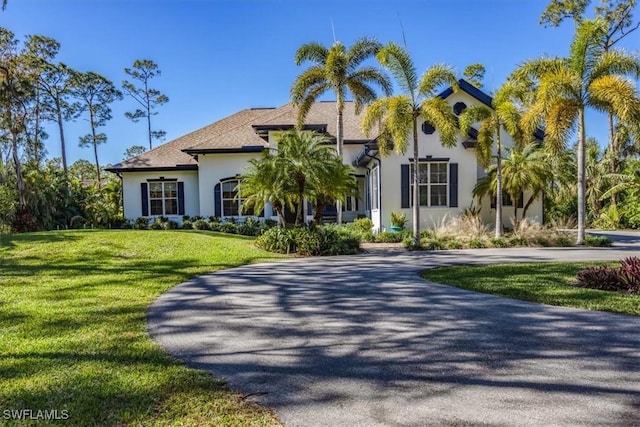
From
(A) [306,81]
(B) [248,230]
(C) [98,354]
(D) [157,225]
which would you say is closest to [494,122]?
(A) [306,81]

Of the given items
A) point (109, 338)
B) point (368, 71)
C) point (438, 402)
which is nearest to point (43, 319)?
point (109, 338)

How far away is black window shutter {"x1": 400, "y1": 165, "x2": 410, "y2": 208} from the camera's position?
1783 cm

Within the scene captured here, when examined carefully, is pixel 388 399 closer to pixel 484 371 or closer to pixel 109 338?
pixel 484 371

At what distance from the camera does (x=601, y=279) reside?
7.47 meters

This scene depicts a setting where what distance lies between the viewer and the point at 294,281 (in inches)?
332

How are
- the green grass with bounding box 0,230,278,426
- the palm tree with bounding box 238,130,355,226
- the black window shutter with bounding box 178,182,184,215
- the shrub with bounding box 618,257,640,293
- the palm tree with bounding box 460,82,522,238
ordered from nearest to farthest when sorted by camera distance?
the green grass with bounding box 0,230,278,426
the shrub with bounding box 618,257,640,293
the palm tree with bounding box 238,130,355,226
the palm tree with bounding box 460,82,522,238
the black window shutter with bounding box 178,182,184,215

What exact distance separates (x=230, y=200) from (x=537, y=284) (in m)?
17.0

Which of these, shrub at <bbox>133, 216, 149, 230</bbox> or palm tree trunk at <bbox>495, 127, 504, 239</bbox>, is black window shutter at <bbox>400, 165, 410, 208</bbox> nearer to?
palm tree trunk at <bbox>495, 127, 504, 239</bbox>

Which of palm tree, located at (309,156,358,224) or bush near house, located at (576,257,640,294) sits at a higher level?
palm tree, located at (309,156,358,224)

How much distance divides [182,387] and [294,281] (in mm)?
4994

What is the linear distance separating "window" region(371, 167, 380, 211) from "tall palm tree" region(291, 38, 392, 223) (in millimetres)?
2274

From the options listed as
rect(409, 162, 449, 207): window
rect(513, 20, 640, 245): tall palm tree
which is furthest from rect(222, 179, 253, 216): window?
rect(513, 20, 640, 245): tall palm tree

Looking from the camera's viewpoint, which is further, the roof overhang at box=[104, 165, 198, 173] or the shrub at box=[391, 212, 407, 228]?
the roof overhang at box=[104, 165, 198, 173]

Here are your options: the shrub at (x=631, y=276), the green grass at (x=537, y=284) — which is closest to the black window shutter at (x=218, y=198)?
the green grass at (x=537, y=284)
